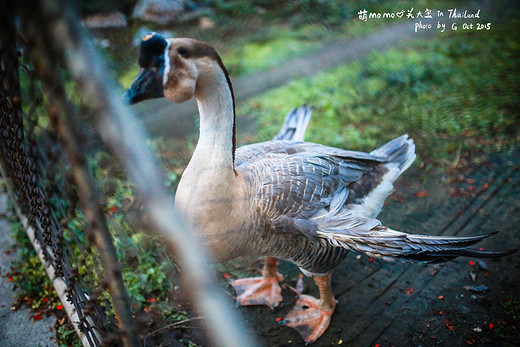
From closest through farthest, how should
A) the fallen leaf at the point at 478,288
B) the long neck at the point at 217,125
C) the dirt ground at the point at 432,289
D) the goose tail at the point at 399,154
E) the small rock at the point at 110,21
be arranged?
the small rock at the point at 110,21
the long neck at the point at 217,125
the dirt ground at the point at 432,289
the fallen leaf at the point at 478,288
the goose tail at the point at 399,154

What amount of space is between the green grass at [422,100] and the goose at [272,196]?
1.59 m

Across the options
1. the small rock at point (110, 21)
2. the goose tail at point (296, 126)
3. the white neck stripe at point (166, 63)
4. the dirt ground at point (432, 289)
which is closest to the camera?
the small rock at point (110, 21)

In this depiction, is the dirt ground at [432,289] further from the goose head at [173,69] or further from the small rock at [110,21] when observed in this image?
the small rock at [110,21]

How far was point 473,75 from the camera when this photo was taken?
4719 millimetres

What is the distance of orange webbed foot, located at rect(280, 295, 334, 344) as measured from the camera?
2027 mm

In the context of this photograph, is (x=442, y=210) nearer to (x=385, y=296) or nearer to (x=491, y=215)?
(x=491, y=215)

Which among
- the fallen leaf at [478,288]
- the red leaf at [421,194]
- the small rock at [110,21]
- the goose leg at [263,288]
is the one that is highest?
the small rock at [110,21]

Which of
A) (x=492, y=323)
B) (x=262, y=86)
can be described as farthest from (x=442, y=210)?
(x=262, y=86)

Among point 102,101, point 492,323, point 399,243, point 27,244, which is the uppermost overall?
point 102,101

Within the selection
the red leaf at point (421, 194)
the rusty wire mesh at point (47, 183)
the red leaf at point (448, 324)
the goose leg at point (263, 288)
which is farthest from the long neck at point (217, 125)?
the red leaf at point (421, 194)

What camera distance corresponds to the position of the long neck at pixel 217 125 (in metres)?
1.66

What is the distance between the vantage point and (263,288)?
234 centimetres

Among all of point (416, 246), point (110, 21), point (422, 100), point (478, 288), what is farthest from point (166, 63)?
point (422, 100)

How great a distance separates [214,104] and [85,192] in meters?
0.97
